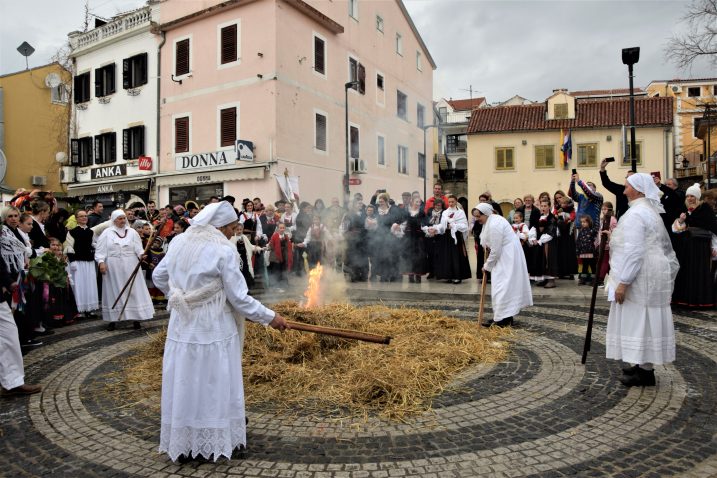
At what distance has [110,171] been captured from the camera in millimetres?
25781

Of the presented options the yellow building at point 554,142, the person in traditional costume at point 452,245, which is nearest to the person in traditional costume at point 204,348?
the person in traditional costume at point 452,245

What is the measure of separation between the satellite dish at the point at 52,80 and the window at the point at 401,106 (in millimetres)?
20832

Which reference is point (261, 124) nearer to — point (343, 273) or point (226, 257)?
point (343, 273)

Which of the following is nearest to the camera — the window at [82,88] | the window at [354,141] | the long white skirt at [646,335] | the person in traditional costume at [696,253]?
the long white skirt at [646,335]

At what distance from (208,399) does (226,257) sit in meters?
1.01

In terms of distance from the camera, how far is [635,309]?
495cm

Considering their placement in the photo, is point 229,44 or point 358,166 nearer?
point 229,44

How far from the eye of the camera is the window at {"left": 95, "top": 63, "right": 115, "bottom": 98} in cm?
2589

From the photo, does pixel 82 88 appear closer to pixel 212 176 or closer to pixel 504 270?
pixel 212 176

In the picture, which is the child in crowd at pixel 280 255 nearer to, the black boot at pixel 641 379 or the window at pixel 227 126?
the black boot at pixel 641 379

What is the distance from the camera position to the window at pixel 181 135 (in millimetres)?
23094

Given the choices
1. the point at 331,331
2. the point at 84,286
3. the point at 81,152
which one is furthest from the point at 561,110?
the point at 331,331

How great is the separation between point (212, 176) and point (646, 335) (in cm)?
1951

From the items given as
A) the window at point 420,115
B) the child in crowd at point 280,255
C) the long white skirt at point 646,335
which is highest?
the window at point 420,115
